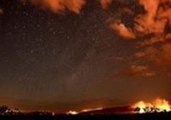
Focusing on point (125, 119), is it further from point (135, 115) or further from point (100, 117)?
point (135, 115)

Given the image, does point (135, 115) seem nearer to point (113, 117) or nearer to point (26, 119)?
point (113, 117)

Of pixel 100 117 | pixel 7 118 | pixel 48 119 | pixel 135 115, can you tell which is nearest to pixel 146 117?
pixel 135 115

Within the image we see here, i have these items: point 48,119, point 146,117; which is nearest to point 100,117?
point 48,119

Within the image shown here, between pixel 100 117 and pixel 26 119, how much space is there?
36049 mm

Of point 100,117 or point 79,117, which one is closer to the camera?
point 100,117

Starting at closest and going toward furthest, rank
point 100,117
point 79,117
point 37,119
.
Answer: point 100,117, point 79,117, point 37,119

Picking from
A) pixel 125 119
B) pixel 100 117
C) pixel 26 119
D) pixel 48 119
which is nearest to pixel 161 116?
pixel 125 119

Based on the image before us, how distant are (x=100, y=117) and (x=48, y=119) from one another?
1060 inches

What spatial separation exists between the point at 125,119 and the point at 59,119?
45.6m

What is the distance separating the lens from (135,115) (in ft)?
545

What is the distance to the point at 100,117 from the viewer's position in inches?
5522

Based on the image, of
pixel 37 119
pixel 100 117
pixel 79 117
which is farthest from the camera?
pixel 37 119

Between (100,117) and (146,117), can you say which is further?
(146,117)

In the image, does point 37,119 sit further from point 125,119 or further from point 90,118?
point 125,119
